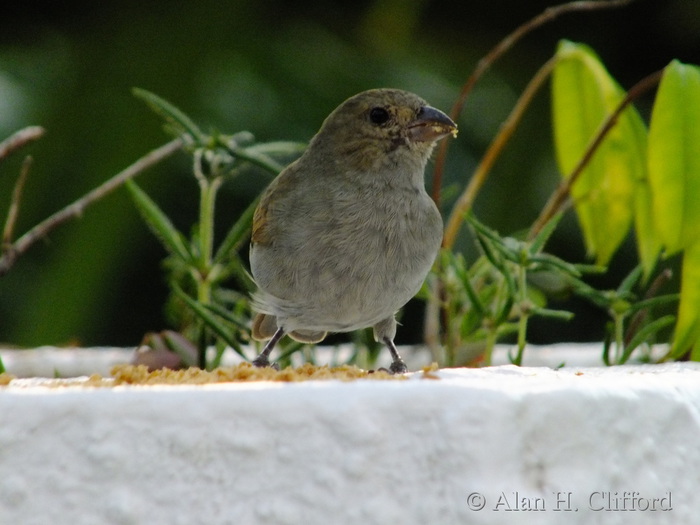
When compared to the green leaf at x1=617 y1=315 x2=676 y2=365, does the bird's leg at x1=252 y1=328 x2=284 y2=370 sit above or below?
below

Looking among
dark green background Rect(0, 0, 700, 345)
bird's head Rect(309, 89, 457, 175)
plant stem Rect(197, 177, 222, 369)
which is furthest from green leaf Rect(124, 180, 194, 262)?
dark green background Rect(0, 0, 700, 345)

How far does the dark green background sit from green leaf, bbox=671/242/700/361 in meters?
2.09

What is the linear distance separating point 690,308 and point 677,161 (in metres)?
0.26

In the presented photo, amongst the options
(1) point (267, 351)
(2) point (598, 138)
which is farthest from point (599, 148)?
(1) point (267, 351)

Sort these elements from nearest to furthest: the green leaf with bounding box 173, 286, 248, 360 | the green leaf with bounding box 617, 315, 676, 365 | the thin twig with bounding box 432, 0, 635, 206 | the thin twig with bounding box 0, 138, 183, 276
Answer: the green leaf with bounding box 173, 286, 248, 360 < the green leaf with bounding box 617, 315, 676, 365 < the thin twig with bounding box 0, 138, 183, 276 < the thin twig with bounding box 432, 0, 635, 206

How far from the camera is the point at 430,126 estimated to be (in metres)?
1.82

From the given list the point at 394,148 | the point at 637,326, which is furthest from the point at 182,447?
the point at 637,326

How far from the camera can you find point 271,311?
179 cm

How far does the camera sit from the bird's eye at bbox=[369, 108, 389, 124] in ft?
6.17

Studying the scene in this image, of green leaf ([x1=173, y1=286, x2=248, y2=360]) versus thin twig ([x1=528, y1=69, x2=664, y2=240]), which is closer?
green leaf ([x1=173, y1=286, x2=248, y2=360])

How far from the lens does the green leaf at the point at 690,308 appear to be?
5.48 feet

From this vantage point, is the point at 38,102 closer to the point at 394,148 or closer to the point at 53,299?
the point at 53,299

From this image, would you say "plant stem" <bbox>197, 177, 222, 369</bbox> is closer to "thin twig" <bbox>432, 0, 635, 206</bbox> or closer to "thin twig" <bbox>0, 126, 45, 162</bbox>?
"thin twig" <bbox>0, 126, 45, 162</bbox>

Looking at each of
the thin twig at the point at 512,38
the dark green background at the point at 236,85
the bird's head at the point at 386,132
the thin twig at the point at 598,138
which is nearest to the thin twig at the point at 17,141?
the bird's head at the point at 386,132
